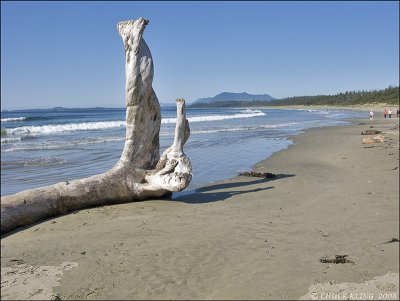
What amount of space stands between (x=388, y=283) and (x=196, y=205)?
14.6 feet

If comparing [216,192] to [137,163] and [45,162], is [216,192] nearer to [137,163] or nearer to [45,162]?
[137,163]

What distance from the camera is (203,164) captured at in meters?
14.0

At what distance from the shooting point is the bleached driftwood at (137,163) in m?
7.70

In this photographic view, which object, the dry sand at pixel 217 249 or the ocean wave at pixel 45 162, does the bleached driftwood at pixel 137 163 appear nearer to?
the dry sand at pixel 217 249

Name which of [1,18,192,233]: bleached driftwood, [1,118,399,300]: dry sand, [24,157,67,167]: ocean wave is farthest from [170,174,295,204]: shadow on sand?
[24,157,67,167]: ocean wave

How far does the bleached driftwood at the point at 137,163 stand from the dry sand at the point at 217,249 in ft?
1.05

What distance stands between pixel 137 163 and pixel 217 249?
14.0 ft

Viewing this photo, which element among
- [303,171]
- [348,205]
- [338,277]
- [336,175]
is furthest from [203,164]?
[338,277]

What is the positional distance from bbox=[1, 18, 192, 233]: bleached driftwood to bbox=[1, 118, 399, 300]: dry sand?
12.6 inches

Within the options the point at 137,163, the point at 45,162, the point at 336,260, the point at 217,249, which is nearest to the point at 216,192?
the point at 137,163

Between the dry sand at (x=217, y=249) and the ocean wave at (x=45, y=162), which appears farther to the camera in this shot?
the ocean wave at (x=45, y=162)

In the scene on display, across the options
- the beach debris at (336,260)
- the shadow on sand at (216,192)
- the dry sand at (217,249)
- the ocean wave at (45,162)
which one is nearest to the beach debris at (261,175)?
the shadow on sand at (216,192)

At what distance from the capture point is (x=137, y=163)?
9039 millimetres

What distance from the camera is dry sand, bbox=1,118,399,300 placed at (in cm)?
412
